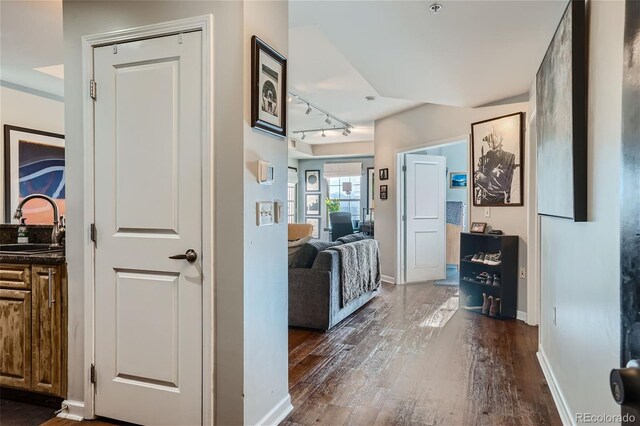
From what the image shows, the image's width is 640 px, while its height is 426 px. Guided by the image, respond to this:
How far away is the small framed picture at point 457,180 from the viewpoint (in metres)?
7.52

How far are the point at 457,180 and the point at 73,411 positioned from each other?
22.9 ft

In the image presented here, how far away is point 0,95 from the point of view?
391 centimetres

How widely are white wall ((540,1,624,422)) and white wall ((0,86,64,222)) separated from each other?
4.86 metres

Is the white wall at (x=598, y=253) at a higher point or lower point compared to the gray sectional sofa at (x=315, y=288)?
higher

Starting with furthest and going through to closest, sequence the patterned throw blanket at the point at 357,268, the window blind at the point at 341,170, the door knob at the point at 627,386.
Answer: the window blind at the point at 341,170
the patterned throw blanket at the point at 357,268
the door knob at the point at 627,386

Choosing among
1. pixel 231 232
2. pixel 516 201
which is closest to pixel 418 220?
pixel 516 201

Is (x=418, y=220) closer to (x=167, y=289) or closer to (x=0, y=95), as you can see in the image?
(x=167, y=289)

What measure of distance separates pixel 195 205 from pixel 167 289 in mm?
453

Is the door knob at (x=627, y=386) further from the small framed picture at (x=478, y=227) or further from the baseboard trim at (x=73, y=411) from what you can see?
the small framed picture at (x=478, y=227)

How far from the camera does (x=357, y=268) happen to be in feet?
13.9

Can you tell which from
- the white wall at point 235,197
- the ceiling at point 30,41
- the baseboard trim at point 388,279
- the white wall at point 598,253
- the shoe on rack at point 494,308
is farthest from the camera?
the baseboard trim at point 388,279

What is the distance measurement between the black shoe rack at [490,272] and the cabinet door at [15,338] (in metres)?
4.04

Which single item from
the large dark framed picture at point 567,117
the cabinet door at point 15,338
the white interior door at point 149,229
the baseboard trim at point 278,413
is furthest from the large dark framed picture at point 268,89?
the cabinet door at point 15,338

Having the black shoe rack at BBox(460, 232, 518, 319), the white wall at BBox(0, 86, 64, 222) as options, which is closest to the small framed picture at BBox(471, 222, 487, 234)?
the black shoe rack at BBox(460, 232, 518, 319)
